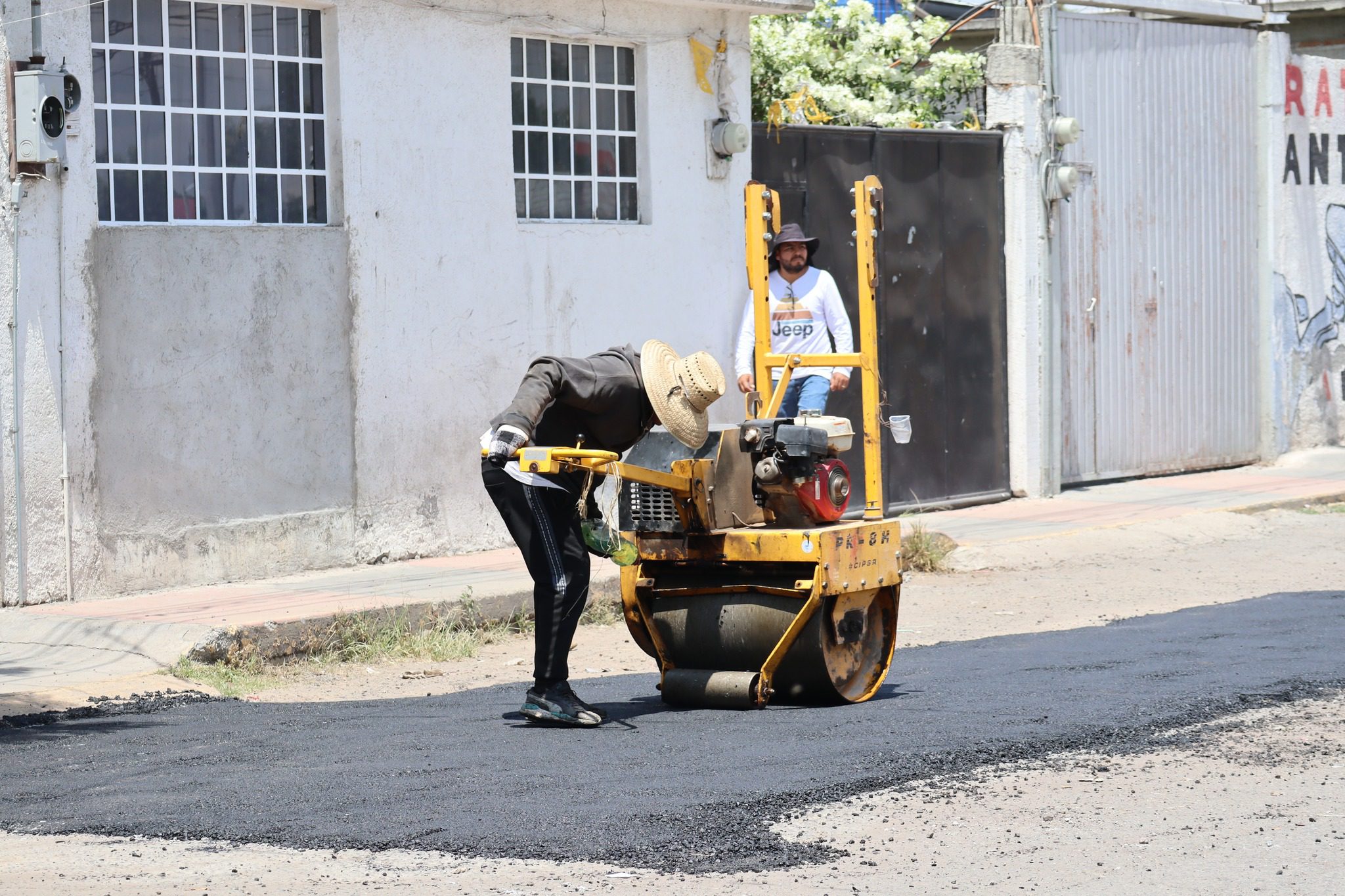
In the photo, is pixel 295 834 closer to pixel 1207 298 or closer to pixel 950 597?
pixel 950 597

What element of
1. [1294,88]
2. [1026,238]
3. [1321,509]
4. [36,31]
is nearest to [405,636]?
[36,31]

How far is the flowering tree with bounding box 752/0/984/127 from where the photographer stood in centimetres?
1537

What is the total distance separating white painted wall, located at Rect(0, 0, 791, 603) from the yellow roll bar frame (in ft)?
10.8

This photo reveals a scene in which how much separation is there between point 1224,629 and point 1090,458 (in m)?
6.25

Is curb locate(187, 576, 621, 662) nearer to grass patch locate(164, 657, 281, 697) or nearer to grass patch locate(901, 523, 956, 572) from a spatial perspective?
grass patch locate(164, 657, 281, 697)

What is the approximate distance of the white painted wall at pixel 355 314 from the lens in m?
9.55

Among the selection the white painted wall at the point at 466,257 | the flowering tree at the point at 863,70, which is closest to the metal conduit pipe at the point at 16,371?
the white painted wall at the point at 466,257

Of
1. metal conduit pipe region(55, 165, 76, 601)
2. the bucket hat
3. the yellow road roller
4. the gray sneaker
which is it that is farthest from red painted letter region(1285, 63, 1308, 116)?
the gray sneaker

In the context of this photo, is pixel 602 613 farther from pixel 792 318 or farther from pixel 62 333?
pixel 62 333

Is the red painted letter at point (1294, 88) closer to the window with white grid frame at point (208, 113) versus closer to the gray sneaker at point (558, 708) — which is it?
the window with white grid frame at point (208, 113)

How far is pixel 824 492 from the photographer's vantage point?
24.3ft

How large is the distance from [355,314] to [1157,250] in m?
8.07

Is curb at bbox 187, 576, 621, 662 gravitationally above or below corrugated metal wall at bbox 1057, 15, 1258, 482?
below

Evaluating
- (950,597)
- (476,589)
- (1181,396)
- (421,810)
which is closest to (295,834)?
(421,810)
